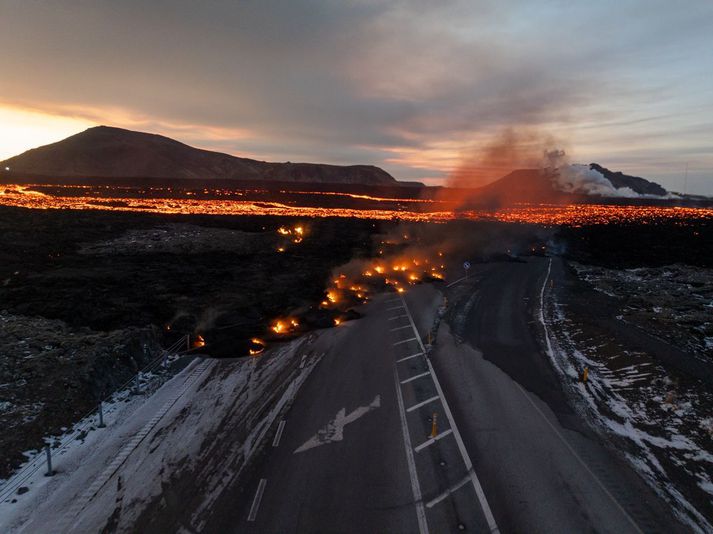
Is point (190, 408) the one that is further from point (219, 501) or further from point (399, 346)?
point (399, 346)

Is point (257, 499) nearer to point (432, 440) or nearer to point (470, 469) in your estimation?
point (432, 440)

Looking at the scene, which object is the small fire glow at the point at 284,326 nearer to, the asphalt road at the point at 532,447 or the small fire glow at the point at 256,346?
the small fire glow at the point at 256,346

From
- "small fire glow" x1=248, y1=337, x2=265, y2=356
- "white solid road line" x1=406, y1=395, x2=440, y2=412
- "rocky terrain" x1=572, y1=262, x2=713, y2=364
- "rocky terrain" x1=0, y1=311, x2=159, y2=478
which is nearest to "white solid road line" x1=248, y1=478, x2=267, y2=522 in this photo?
"white solid road line" x1=406, y1=395, x2=440, y2=412

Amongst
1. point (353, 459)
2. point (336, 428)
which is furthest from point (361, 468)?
point (336, 428)

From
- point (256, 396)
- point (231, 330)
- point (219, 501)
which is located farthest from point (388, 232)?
point (219, 501)

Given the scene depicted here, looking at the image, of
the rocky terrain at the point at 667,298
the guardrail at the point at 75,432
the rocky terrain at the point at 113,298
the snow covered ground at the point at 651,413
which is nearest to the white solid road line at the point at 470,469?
the snow covered ground at the point at 651,413
